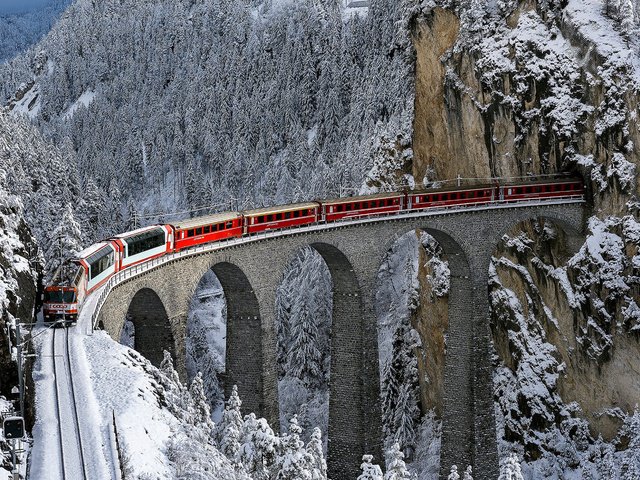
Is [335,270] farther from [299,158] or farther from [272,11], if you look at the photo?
[272,11]

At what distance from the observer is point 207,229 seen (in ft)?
142

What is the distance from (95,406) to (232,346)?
747 inches

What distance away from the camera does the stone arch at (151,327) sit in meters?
40.6

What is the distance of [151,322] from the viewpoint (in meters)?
41.1

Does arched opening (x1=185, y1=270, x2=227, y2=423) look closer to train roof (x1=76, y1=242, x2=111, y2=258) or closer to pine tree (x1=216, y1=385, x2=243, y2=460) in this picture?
train roof (x1=76, y1=242, x2=111, y2=258)

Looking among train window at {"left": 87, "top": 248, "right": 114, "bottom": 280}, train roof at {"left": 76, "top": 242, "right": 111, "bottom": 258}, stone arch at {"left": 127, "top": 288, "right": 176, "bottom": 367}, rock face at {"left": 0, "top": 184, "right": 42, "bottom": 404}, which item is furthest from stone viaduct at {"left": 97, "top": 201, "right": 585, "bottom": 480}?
rock face at {"left": 0, "top": 184, "right": 42, "bottom": 404}

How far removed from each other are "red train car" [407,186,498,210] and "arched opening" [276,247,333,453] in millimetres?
23559

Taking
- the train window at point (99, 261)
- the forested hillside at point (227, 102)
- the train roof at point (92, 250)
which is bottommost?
the train window at point (99, 261)

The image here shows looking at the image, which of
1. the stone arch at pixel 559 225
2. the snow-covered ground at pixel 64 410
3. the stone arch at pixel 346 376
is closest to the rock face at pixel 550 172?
the stone arch at pixel 559 225

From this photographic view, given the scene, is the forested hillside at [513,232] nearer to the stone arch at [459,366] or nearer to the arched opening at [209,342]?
the arched opening at [209,342]

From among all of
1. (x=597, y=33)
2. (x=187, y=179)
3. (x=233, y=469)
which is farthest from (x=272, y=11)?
(x=233, y=469)

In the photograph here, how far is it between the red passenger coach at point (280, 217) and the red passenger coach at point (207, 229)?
785 millimetres

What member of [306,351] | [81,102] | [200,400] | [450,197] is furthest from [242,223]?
[81,102]

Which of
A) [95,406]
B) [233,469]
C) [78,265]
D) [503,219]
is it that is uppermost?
[503,219]
